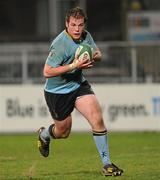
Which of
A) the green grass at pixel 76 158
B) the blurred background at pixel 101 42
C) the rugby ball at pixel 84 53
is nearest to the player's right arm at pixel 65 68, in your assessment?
the rugby ball at pixel 84 53

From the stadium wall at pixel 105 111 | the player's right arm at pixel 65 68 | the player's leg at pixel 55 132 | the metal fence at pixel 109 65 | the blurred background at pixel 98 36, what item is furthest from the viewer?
the blurred background at pixel 98 36

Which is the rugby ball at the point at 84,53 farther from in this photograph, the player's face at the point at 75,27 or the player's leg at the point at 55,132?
the player's leg at the point at 55,132

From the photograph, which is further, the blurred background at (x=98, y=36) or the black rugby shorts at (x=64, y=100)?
the blurred background at (x=98, y=36)

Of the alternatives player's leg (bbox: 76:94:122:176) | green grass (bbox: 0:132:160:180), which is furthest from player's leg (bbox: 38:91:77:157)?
green grass (bbox: 0:132:160:180)

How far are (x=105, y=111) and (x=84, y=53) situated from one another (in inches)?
462

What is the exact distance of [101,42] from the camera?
86.6ft

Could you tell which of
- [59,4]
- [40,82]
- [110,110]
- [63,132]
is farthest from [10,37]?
[63,132]

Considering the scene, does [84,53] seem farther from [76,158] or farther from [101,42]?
[101,42]

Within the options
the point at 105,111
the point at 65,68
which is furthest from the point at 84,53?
the point at 105,111

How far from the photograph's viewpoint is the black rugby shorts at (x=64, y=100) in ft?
37.0

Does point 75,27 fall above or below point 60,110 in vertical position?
above

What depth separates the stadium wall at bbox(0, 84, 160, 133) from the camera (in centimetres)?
2231

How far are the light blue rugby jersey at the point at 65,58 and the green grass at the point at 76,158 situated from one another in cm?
122

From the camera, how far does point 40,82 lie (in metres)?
23.8
